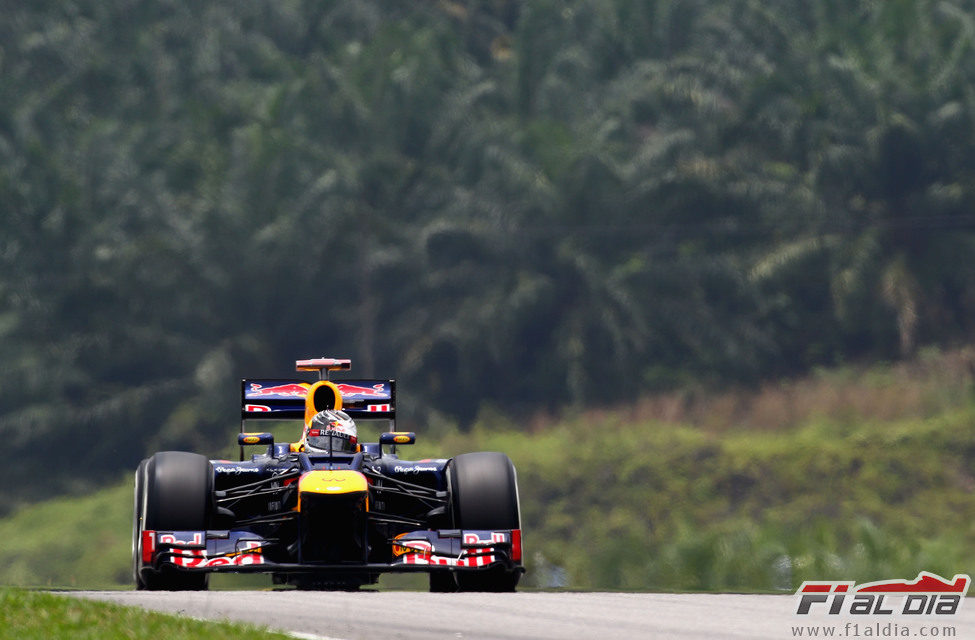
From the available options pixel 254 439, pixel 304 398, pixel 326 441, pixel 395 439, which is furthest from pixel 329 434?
pixel 304 398

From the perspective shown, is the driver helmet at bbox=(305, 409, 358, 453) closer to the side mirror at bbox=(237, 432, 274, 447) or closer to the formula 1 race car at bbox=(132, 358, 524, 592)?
the formula 1 race car at bbox=(132, 358, 524, 592)

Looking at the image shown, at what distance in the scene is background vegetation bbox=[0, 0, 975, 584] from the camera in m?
49.7

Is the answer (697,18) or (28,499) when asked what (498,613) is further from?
(697,18)

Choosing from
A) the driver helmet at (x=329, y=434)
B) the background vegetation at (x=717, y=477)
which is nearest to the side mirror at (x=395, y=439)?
the driver helmet at (x=329, y=434)

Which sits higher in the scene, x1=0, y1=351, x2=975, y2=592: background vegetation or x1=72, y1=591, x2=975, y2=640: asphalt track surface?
x1=0, y1=351, x2=975, y2=592: background vegetation

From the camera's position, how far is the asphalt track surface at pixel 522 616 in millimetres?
10250

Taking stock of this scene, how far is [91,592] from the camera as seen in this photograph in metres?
13.7

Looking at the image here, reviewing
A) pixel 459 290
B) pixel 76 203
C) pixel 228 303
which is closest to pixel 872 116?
pixel 459 290

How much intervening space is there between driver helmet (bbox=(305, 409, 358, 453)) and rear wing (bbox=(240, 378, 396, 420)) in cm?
165

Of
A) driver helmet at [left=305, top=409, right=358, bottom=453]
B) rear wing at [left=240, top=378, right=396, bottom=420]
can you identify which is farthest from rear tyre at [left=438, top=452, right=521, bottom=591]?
rear wing at [left=240, top=378, right=396, bottom=420]

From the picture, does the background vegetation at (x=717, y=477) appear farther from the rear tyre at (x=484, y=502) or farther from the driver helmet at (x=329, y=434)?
the rear tyre at (x=484, y=502)

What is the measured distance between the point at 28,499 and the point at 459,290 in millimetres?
13412

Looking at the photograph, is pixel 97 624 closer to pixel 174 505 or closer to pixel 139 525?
pixel 174 505

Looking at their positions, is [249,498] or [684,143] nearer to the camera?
[249,498]
